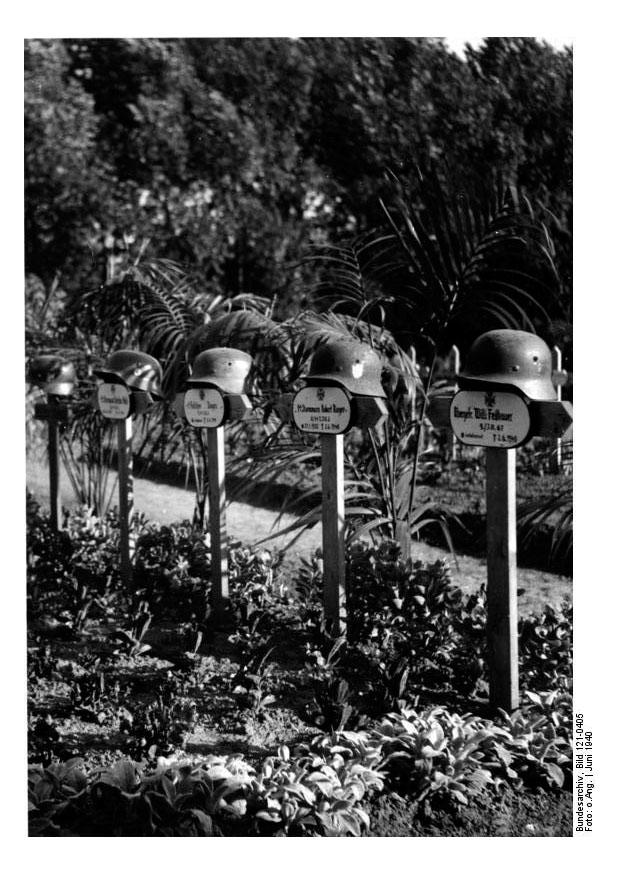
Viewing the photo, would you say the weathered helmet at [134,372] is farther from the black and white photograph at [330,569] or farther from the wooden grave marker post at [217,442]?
the wooden grave marker post at [217,442]

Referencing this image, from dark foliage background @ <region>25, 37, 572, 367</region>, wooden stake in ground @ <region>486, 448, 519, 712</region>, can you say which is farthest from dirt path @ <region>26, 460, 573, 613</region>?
dark foliage background @ <region>25, 37, 572, 367</region>

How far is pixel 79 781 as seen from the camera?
2.81 m

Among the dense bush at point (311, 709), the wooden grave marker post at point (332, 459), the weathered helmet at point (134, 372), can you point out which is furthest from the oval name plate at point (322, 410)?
the weathered helmet at point (134, 372)

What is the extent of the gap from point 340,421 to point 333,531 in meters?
0.46

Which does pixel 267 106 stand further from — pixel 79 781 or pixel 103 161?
pixel 79 781

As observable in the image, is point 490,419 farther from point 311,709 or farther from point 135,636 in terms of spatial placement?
point 135,636

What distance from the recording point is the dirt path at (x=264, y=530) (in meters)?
4.96

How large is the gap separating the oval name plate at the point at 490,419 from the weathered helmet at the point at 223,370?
1.39 m

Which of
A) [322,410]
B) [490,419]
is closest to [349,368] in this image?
[322,410]

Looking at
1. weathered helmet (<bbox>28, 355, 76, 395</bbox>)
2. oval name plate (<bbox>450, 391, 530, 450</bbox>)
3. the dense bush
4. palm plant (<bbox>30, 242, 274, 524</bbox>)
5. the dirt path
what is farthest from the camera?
weathered helmet (<bbox>28, 355, 76, 395</bbox>)

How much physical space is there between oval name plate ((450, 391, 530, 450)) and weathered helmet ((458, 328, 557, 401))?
5 cm

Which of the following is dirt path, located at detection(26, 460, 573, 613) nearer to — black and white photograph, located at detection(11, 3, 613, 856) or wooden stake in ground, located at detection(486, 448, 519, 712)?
black and white photograph, located at detection(11, 3, 613, 856)

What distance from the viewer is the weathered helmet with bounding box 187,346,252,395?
4270mm

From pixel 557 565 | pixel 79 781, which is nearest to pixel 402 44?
pixel 557 565
